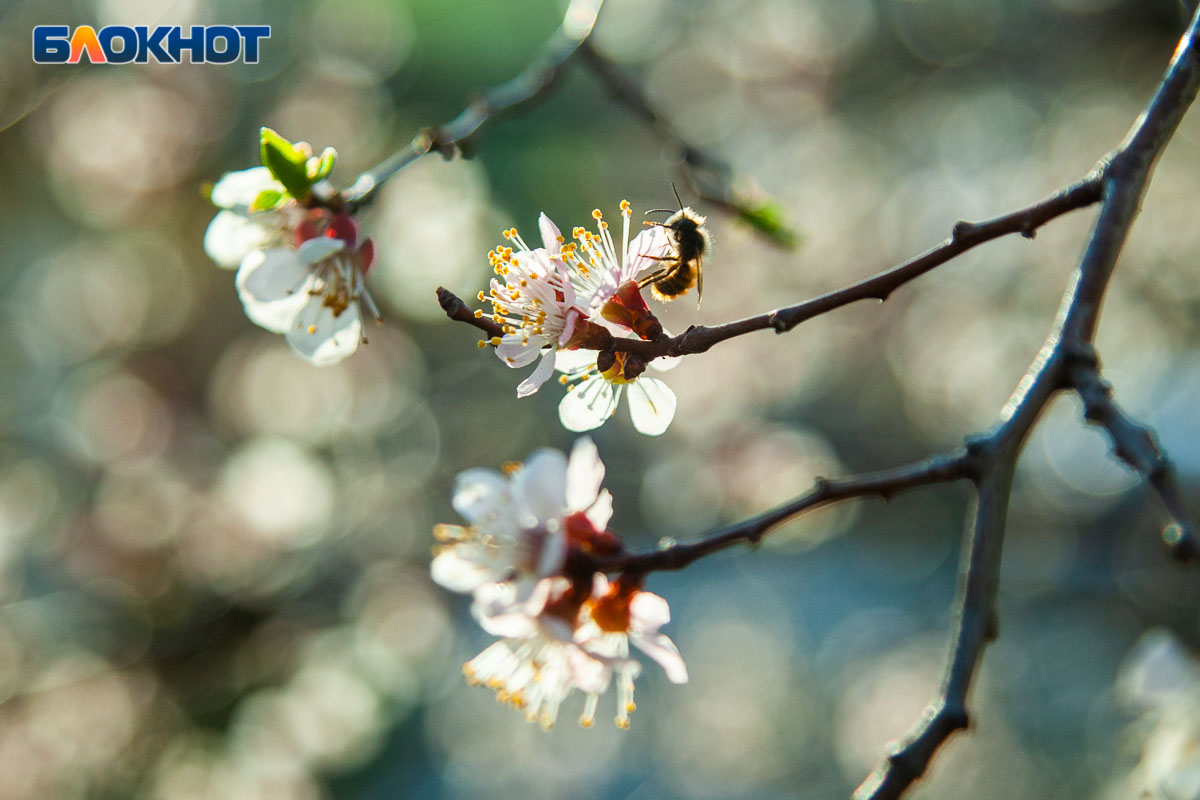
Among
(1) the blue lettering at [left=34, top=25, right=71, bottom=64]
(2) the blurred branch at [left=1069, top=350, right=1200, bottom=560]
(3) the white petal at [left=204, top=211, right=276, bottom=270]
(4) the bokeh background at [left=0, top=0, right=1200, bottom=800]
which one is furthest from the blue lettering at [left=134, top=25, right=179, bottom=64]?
(2) the blurred branch at [left=1069, top=350, right=1200, bottom=560]

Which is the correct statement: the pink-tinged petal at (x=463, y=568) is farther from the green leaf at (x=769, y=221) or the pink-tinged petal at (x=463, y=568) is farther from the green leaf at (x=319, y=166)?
the green leaf at (x=769, y=221)

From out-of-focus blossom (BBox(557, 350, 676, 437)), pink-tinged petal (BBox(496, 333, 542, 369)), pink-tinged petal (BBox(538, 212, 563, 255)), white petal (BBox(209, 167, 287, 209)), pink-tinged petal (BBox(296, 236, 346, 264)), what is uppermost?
pink-tinged petal (BBox(538, 212, 563, 255))

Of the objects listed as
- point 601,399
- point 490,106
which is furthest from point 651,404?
point 490,106

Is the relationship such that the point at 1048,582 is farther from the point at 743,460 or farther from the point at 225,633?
the point at 225,633

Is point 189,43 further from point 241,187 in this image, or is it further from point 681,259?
point 681,259

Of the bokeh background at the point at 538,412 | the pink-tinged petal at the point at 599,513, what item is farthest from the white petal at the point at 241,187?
the bokeh background at the point at 538,412

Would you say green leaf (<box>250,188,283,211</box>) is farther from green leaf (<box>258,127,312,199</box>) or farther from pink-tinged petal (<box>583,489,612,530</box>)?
pink-tinged petal (<box>583,489,612,530</box>)
